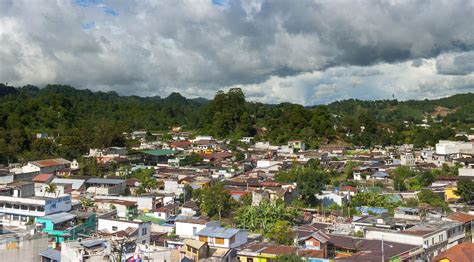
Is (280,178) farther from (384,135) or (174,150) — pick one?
(384,135)

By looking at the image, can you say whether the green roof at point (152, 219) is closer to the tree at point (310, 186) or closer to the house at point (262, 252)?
the house at point (262, 252)

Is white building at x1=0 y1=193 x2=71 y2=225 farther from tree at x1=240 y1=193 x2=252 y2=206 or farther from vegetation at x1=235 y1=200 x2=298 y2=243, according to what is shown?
tree at x1=240 y1=193 x2=252 y2=206

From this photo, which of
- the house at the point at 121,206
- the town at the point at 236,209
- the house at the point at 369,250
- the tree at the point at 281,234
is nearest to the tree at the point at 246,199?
the town at the point at 236,209

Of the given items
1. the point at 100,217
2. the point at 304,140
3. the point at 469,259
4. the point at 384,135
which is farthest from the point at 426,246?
the point at 384,135

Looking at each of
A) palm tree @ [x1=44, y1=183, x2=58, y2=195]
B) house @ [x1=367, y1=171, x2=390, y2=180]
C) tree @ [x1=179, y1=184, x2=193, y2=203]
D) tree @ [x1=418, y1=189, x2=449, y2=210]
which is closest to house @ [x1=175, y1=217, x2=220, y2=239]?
tree @ [x1=179, y1=184, x2=193, y2=203]

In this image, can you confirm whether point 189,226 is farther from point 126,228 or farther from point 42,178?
point 42,178

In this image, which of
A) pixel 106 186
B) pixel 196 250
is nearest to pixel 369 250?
pixel 196 250
